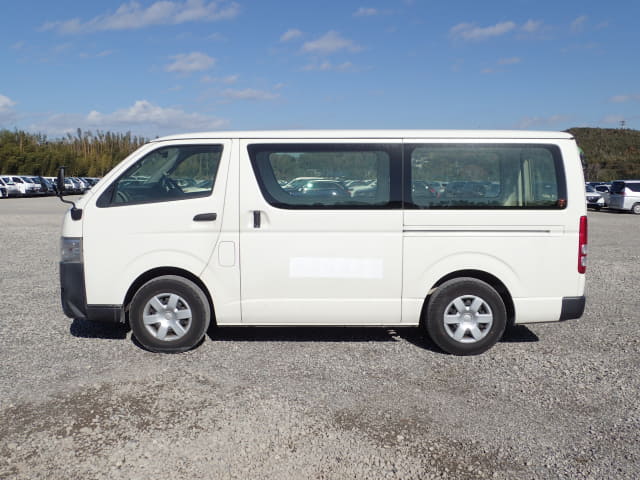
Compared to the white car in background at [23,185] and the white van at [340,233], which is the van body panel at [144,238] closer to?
the white van at [340,233]

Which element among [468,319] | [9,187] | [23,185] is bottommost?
[468,319]

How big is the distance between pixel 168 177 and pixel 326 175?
1437 millimetres

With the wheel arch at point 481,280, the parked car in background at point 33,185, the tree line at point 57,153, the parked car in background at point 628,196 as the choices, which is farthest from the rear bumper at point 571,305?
the tree line at point 57,153

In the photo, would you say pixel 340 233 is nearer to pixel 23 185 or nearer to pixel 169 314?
pixel 169 314

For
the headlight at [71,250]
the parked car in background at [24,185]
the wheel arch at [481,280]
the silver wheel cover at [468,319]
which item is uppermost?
the parked car in background at [24,185]

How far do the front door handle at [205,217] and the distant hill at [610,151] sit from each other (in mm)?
75070

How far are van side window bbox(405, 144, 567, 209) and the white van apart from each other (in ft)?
0.04

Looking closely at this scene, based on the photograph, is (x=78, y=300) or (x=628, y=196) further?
(x=628, y=196)

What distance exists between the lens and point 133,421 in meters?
3.79

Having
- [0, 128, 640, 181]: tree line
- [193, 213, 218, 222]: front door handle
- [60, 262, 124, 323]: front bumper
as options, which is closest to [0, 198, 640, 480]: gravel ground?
[60, 262, 124, 323]: front bumper

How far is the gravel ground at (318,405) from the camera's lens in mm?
3248

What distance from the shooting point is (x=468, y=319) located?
16.9 feet

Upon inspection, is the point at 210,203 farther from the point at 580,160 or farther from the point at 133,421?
the point at 580,160

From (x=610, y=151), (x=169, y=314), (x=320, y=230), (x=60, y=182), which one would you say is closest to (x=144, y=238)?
(x=169, y=314)
